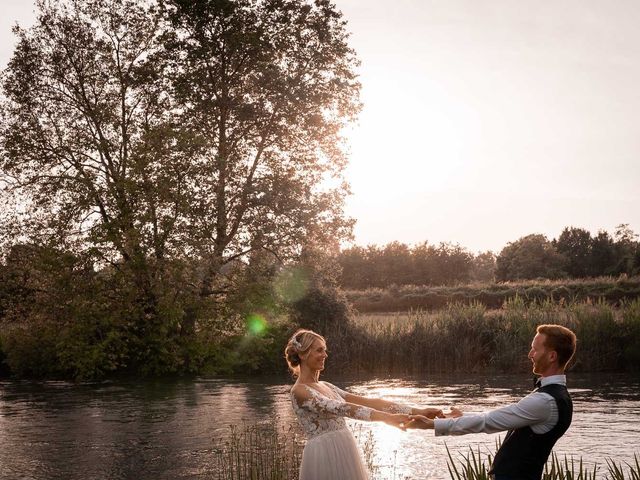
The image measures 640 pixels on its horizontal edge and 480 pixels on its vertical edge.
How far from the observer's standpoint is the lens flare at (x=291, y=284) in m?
34.7

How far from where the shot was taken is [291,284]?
35188 mm

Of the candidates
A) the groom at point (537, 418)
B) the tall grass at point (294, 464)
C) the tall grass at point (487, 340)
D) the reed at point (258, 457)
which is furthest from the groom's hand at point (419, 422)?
the tall grass at point (487, 340)

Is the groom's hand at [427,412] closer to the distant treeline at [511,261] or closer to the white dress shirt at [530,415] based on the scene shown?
the white dress shirt at [530,415]

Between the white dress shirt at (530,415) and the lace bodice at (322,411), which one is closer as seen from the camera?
the white dress shirt at (530,415)

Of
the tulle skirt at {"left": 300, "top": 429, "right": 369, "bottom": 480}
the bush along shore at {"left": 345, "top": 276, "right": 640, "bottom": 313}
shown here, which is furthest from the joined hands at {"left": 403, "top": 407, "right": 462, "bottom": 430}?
the bush along shore at {"left": 345, "top": 276, "right": 640, "bottom": 313}

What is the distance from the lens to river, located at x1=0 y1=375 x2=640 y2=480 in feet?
51.8

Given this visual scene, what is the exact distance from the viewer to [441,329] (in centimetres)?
3275

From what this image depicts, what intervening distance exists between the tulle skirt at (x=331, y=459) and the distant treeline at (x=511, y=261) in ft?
235

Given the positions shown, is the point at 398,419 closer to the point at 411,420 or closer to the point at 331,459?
the point at 411,420

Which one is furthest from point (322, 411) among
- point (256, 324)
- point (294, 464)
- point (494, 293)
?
point (494, 293)

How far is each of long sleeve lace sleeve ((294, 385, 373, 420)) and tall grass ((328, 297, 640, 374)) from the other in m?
25.5

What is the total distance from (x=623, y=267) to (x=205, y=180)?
58927 mm

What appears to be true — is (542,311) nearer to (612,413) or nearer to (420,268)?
(612,413)

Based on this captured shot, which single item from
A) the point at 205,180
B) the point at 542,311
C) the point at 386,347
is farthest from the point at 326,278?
the point at 542,311
